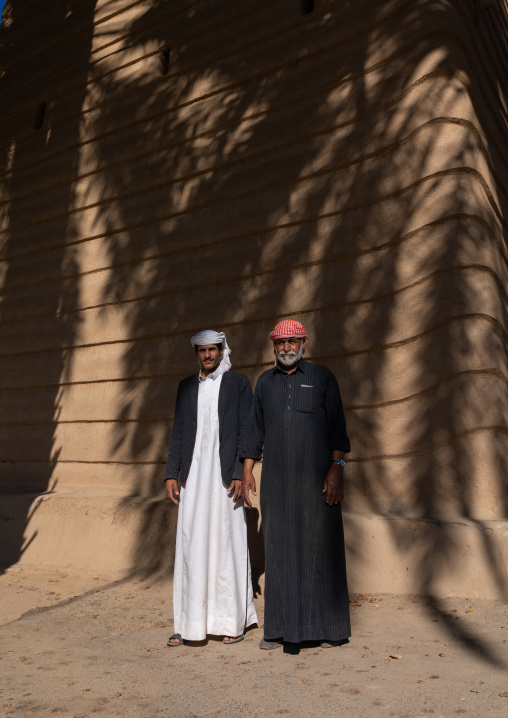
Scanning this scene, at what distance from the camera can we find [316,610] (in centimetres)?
338

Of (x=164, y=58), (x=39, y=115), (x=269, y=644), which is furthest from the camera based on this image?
(x=39, y=115)

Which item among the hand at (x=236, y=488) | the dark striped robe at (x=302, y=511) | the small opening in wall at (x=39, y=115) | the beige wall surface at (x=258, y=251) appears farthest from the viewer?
the small opening in wall at (x=39, y=115)

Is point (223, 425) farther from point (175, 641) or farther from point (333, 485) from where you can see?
point (175, 641)

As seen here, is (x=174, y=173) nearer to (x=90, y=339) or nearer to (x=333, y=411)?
(x=90, y=339)

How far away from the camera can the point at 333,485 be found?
3.45 meters

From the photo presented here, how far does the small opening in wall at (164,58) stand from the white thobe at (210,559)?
458cm

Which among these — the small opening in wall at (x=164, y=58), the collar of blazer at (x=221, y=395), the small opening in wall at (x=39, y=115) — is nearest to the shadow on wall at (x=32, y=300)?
the small opening in wall at (x=39, y=115)

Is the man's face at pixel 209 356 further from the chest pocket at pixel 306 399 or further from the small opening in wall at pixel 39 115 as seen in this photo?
the small opening in wall at pixel 39 115

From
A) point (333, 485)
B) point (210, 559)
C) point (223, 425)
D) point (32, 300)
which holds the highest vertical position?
point (32, 300)

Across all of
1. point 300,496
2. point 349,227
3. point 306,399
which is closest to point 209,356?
point 306,399

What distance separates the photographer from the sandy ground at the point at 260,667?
2672 mm

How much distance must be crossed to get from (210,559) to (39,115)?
6.43 metres

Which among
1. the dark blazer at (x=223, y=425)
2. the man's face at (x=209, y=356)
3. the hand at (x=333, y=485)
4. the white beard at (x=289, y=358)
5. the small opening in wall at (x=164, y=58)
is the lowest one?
the hand at (x=333, y=485)

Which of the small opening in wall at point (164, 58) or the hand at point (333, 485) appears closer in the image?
the hand at point (333, 485)
